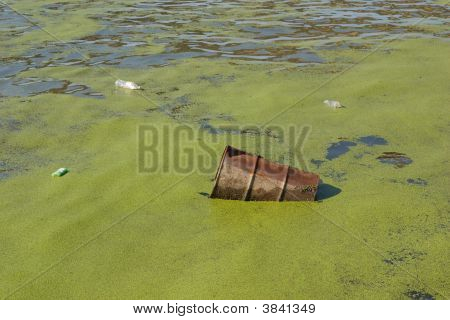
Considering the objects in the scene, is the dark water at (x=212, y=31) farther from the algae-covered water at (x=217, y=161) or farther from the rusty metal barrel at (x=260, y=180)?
the rusty metal barrel at (x=260, y=180)

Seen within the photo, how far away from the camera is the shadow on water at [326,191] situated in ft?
11.9

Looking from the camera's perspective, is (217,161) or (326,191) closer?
(326,191)

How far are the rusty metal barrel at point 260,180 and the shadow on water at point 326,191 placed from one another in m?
0.13

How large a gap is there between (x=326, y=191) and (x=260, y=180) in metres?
0.57

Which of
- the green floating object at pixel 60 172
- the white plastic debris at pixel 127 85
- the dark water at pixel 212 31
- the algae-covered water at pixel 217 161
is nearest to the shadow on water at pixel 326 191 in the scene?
the algae-covered water at pixel 217 161

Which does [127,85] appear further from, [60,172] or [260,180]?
[260,180]

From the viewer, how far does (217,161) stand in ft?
13.8

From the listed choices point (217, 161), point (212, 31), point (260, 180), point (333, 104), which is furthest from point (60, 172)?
point (212, 31)

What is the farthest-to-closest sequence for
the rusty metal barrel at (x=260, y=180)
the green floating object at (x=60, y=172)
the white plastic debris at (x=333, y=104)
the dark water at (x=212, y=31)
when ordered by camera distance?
the dark water at (x=212, y=31) → the white plastic debris at (x=333, y=104) → the green floating object at (x=60, y=172) → the rusty metal barrel at (x=260, y=180)

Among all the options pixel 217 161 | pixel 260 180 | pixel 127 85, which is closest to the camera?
pixel 260 180

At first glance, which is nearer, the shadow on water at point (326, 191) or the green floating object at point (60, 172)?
the shadow on water at point (326, 191)

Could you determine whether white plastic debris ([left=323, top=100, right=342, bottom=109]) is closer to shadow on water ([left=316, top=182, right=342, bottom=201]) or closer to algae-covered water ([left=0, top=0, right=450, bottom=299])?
algae-covered water ([left=0, top=0, right=450, bottom=299])

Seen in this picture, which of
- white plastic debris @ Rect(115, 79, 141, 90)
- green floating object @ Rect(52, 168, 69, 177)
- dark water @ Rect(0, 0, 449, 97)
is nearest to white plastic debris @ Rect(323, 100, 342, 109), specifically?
dark water @ Rect(0, 0, 449, 97)

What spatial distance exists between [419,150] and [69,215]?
2987 mm
